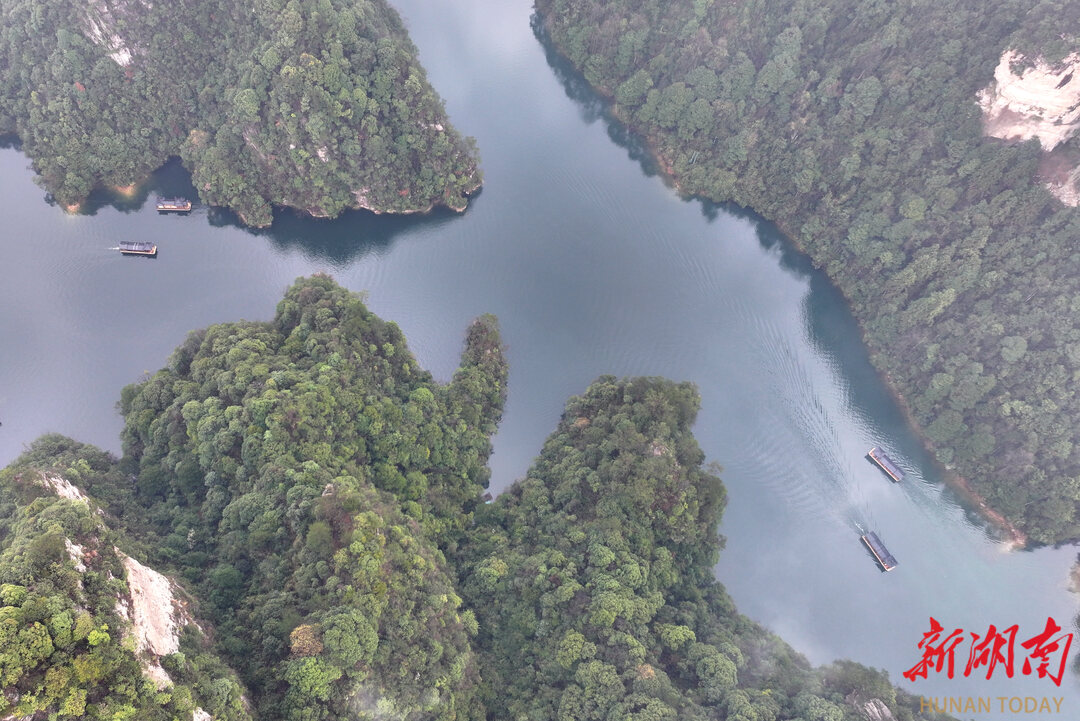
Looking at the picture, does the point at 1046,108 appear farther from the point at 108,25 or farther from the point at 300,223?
the point at 108,25

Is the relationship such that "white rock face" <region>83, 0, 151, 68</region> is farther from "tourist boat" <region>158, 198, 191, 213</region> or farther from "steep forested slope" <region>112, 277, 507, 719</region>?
"steep forested slope" <region>112, 277, 507, 719</region>

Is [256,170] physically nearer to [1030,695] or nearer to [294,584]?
[294,584]

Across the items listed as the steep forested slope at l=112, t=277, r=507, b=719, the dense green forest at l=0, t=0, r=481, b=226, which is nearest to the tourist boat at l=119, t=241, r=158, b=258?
the dense green forest at l=0, t=0, r=481, b=226

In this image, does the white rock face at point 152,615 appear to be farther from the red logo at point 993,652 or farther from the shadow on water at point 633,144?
the shadow on water at point 633,144

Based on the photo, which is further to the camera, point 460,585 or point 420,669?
point 460,585

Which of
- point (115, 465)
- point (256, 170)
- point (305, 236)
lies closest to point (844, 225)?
point (305, 236)
